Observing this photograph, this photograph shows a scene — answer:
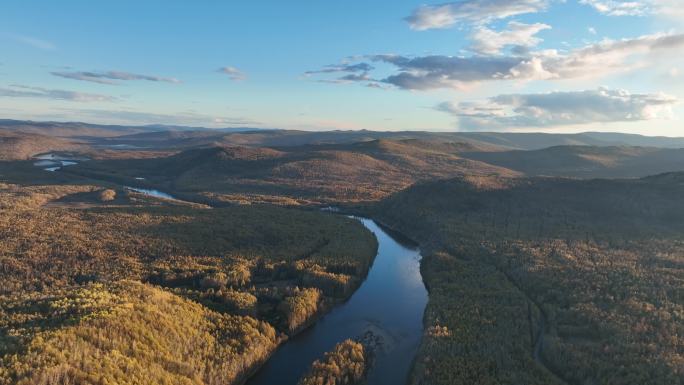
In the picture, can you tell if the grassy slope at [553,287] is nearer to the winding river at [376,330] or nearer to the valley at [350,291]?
the valley at [350,291]

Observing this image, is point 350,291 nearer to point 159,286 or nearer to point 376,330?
point 376,330

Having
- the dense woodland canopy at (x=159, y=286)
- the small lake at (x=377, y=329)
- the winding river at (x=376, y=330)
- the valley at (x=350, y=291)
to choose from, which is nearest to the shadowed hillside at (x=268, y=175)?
the valley at (x=350, y=291)

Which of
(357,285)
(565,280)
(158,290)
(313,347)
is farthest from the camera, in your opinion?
(357,285)

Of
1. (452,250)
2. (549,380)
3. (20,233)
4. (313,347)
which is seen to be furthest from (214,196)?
(549,380)

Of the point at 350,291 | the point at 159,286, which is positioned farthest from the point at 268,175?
the point at 159,286

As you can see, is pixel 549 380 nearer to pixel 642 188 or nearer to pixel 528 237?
pixel 528 237

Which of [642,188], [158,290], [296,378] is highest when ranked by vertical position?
[642,188]
